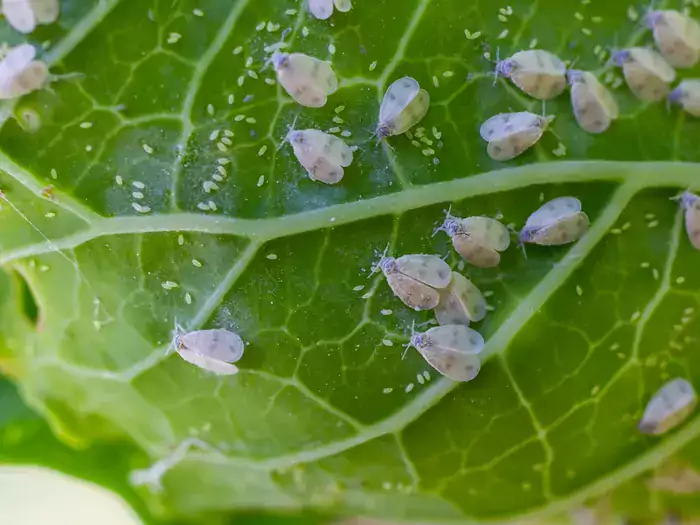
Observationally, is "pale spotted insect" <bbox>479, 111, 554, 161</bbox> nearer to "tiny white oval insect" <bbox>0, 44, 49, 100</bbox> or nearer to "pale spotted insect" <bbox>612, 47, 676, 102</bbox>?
"pale spotted insect" <bbox>612, 47, 676, 102</bbox>

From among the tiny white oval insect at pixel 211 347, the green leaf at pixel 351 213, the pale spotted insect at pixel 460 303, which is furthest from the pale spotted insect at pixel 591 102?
the tiny white oval insect at pixel 211 347

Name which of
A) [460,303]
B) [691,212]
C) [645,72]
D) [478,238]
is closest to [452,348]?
[460,303]

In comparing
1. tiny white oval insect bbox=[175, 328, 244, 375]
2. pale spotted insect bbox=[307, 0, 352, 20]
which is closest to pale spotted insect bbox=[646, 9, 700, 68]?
pale spotted insect bbox=[307, 0, 352, 20]

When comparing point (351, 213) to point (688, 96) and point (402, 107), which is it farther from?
point (688, 96)

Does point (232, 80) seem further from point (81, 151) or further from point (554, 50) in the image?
point (554, 50)

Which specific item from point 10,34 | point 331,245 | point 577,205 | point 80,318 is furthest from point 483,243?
point 10,34
